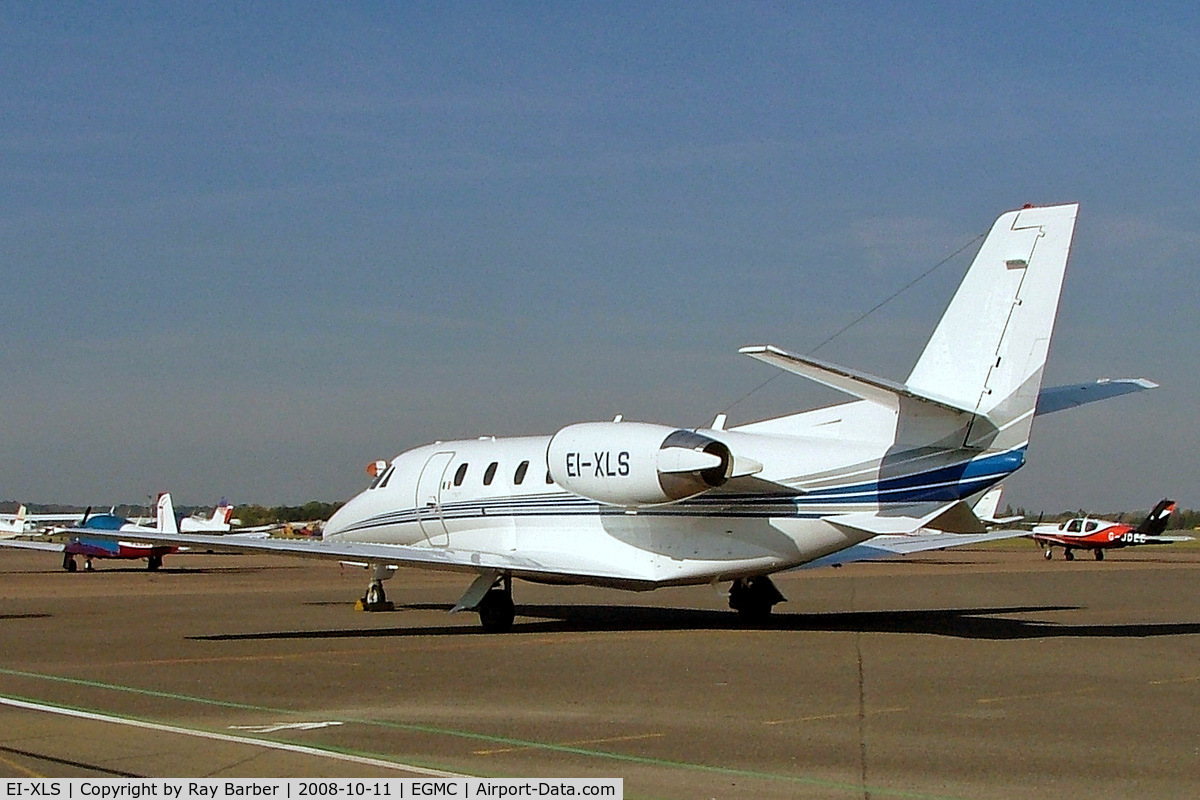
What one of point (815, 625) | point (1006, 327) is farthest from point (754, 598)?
point (1006, 327)

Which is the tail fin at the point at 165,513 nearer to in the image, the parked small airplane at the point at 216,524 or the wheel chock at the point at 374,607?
the parked small airplane at the point at 216,524

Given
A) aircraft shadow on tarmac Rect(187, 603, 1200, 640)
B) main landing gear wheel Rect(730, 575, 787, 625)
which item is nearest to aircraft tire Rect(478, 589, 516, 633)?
aircraft shadow on tarmac Rect(187, 603, 1200, 640)

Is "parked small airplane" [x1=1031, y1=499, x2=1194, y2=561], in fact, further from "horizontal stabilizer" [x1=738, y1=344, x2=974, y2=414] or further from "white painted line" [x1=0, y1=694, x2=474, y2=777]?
"white painted line" [x1=0, y1=694, x2=474, y2=777]

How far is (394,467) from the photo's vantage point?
2869 cm

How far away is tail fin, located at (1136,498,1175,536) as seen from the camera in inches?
2899

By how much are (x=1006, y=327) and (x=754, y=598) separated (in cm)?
758

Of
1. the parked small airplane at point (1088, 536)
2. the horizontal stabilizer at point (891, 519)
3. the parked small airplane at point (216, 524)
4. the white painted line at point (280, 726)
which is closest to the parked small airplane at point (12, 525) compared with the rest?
the parked small airplane at point (216, 524)

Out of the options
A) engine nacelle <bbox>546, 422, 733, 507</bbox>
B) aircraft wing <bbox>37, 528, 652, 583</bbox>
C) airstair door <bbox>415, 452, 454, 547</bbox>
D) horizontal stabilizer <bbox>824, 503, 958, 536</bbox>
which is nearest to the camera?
horizontal stabilizer <bbox>824, 503, 958, 536</bbox>

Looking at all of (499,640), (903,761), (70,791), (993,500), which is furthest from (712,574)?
(993,500)

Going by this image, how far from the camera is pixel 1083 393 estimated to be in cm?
2064

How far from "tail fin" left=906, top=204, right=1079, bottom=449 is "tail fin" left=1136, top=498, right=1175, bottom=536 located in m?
58.6

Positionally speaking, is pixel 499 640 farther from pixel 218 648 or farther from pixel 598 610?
pixel 598 610

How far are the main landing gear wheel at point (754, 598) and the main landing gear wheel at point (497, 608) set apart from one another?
4.11 meters

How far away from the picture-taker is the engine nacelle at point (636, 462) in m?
20.9
